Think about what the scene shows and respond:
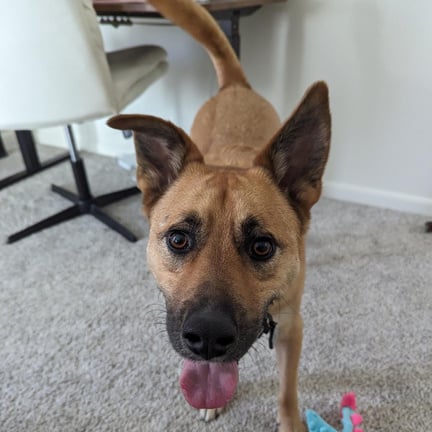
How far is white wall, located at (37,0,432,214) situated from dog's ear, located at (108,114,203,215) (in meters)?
1.48

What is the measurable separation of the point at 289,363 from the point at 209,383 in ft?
1.02

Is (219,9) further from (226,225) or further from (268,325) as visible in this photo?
(268,325)

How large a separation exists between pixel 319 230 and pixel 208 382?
145 cm

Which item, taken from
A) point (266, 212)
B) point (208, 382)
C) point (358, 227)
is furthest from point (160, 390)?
point (358, 227)

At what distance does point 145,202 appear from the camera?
129 cm

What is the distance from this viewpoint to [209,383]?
1144 millimetres

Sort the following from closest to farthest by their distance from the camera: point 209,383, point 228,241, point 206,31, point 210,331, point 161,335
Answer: point 210,331
point 228,241
point 209,383
point 161,335
point 206,31

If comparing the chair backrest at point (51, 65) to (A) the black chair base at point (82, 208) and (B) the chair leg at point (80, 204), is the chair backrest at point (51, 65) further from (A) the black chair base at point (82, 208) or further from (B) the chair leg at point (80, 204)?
(A) the black chair base at point (82, 208)

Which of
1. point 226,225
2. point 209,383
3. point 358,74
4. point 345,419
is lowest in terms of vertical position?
point 345,419

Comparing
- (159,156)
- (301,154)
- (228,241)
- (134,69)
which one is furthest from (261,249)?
(134,69)

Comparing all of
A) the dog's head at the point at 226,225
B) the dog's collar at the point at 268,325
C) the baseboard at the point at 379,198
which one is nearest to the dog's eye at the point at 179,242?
the dog's head at the point at 226,225

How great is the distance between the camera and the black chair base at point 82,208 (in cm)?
244

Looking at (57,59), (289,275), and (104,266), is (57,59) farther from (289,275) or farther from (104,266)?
(289,275)

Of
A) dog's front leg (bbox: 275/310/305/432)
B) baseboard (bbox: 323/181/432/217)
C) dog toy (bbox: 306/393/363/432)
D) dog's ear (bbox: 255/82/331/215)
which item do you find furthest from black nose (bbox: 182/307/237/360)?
baseboard (bbox: 323/181/432/217)
